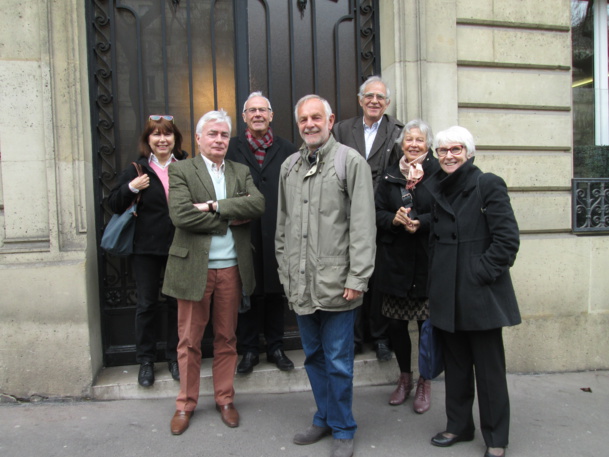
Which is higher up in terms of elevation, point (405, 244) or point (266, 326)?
point (405, 244)

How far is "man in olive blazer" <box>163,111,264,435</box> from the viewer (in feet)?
11.2

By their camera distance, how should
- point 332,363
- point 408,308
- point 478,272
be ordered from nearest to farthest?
point 478,272 → point 332,363 → point 408,308

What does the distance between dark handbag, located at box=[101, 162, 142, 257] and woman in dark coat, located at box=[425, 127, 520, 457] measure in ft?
7.34

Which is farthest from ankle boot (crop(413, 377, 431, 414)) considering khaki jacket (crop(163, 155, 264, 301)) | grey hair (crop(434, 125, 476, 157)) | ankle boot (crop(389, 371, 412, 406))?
grey hair (crop(434, 125, 476, 157))

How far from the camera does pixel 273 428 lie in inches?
143

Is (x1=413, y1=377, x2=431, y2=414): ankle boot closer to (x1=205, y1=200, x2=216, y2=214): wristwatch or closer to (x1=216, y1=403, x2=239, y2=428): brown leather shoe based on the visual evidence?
(x1=216, y1=403, x2=239, y2=428): brown leather shoe

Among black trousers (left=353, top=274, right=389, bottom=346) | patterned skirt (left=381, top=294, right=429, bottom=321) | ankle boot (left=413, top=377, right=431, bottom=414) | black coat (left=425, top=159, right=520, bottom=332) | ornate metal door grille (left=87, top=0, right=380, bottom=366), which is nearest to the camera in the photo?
black coat (left=425, top=159, right=520, bottom=332)

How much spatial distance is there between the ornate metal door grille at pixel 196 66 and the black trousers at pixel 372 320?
62cm

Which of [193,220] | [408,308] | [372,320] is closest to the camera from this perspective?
[193,220]

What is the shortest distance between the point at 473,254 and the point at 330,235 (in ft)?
2.85

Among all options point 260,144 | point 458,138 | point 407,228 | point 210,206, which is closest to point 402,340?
point 407,228

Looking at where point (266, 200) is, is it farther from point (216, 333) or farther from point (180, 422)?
point (180, 422)

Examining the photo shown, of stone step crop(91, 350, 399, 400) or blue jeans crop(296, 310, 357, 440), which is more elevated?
blue jeans crop(296, 310, 357, 440)

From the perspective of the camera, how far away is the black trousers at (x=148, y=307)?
13.1 feet
